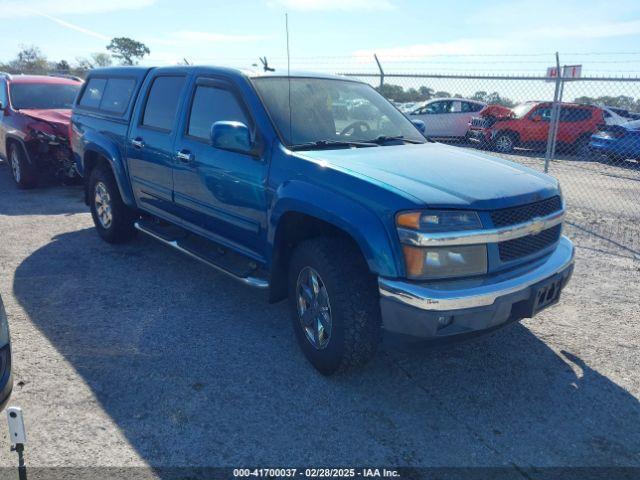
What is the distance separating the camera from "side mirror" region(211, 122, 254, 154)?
10.9ft

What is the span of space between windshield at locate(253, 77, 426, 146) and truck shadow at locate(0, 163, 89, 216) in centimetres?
475

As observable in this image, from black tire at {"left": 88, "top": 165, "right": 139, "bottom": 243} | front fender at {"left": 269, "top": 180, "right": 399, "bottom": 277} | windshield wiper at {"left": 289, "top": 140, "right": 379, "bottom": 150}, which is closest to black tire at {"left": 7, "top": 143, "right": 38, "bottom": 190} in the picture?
black tire at {"left": 88, "top": 165, "right": 139, "bottom": 243}

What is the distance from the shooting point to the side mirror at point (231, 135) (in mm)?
3334

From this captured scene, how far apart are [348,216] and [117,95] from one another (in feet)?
12.3

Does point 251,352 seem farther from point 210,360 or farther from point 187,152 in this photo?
point 187,152

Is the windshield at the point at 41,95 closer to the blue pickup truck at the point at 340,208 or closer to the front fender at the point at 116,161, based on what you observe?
the front fender at the point at 116,161

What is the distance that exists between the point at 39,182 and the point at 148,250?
4244 mm

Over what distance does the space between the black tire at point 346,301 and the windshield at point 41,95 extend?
7903 mm

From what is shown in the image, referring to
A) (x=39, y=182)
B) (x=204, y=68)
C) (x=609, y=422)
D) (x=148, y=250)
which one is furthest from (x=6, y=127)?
(x=609, y=422)

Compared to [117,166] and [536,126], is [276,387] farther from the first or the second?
[536,126]

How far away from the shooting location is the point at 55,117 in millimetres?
8375

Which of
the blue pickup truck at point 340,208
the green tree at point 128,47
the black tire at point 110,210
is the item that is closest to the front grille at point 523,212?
the blue pickup truck at point 340,208

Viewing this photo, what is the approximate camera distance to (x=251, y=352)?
3549mm

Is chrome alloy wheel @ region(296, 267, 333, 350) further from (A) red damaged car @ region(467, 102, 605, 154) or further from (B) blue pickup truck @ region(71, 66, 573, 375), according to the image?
(A) red damaged car @ region(467, 102, 605, 154)
